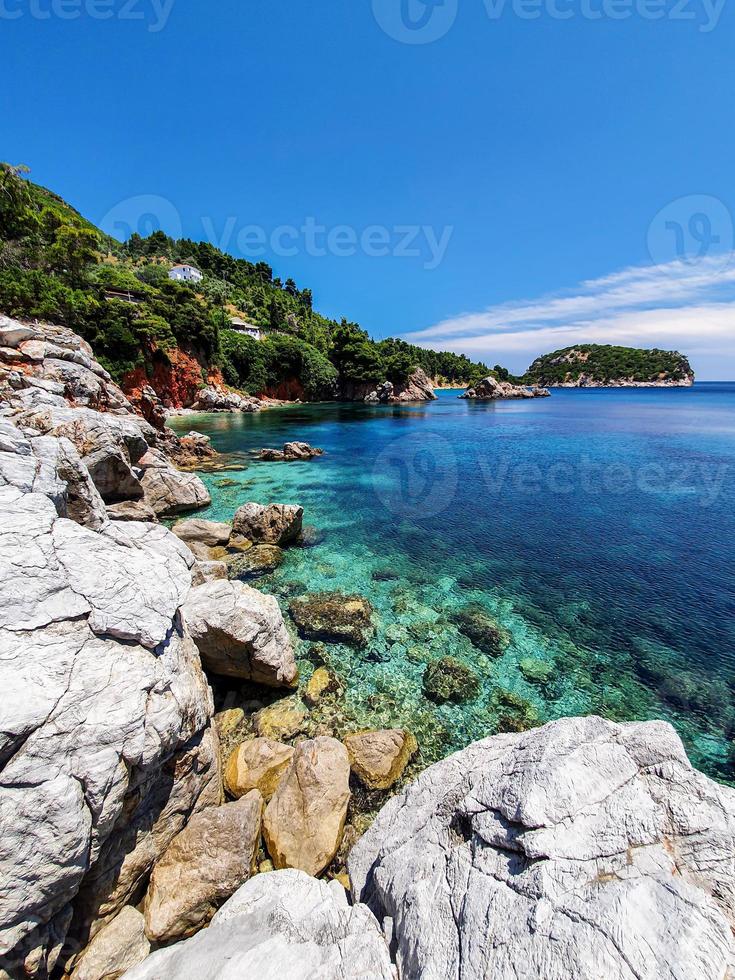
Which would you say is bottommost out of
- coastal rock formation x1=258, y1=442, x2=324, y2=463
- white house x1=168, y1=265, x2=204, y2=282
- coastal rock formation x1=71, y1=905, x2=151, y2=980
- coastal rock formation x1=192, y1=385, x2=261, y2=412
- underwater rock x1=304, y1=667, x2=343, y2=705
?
underwater rock x1=304, y1=667, x2=343, y2=705

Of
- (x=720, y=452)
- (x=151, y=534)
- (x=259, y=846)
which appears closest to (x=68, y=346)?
(x=151, y=534)

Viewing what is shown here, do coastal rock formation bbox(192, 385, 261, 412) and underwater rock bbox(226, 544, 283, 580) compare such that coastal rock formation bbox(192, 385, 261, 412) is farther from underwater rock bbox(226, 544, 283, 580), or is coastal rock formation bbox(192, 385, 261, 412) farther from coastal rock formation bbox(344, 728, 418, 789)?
coastal rock formation bbox(344, 728, 418, 789)

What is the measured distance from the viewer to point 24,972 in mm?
4035

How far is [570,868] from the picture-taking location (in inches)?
149

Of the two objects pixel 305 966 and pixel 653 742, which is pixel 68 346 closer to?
pixel 305 966

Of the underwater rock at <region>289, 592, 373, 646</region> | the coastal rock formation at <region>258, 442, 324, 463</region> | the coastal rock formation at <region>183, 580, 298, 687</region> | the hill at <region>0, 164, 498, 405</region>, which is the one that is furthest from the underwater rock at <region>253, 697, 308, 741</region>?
the hill at <region>0, 164, 498, 405</region>

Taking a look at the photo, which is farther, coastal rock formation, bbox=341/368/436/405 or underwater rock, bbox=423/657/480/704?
coastal rock formation, bbox=341/368/436/405

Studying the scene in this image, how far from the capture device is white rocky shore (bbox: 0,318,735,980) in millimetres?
3602

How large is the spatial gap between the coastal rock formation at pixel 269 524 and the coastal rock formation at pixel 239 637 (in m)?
7.17

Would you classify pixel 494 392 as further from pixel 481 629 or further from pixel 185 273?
pixel 481 629

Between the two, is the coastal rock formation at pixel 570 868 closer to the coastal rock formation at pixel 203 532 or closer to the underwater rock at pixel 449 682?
the underwater rock at pixel 449 682

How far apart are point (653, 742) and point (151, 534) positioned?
1041 cm

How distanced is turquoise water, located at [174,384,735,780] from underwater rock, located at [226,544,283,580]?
19.7 inches

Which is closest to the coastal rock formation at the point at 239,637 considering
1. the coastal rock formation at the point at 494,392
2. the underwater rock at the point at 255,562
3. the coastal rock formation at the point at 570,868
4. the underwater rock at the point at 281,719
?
the underwater rock at the point at 281,719
